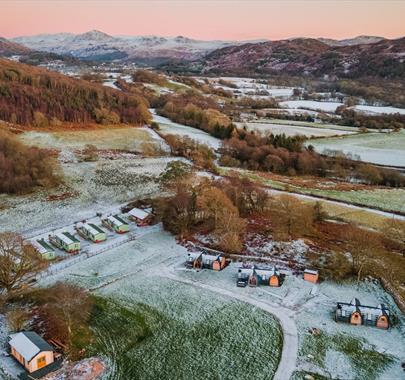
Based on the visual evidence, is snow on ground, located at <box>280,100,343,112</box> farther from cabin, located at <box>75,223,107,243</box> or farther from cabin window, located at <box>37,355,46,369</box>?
cabin window, located at <box>37,355,46,369</box>

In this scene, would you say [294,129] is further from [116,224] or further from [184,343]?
[184,343]

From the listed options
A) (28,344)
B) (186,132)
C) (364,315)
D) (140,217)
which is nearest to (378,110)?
(186,132)

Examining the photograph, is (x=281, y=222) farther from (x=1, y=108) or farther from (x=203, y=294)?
(x=1, y=108)

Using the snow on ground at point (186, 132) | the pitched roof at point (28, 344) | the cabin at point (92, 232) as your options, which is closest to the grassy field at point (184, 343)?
the pitched roof at point (28, 344)

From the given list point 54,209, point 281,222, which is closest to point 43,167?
point 54,209

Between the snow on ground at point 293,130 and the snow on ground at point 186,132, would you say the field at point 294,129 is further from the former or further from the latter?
the snow on ground at point 186,132

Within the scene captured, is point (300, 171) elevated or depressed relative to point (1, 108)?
depressed

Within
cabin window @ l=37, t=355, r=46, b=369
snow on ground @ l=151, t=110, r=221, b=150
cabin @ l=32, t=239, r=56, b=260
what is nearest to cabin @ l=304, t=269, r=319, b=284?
cabin window @ l=37, t=355, r=46, b=369
